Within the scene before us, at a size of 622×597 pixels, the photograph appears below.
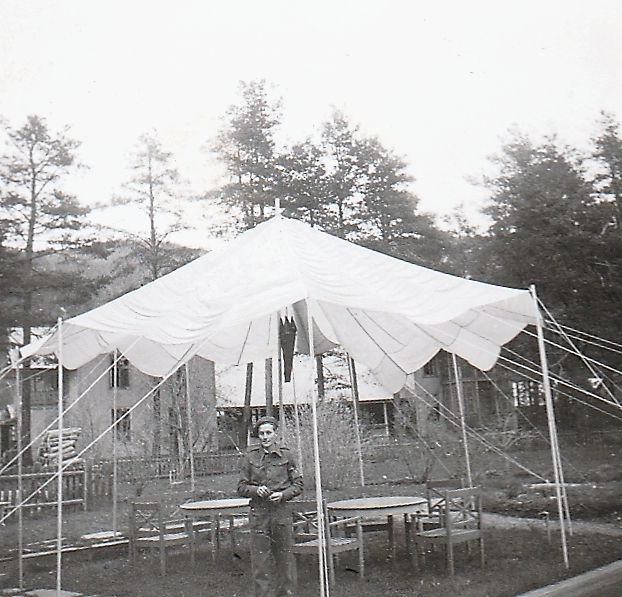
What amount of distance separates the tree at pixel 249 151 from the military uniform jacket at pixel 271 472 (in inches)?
636

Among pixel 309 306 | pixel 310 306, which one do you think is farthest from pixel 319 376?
pixel 309 306

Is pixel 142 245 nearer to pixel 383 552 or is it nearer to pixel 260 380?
pixel 260 380

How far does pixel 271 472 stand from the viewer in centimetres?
612

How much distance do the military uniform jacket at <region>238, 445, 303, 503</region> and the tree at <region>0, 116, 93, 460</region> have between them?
46.3 feet

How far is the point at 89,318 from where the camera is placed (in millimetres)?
6957

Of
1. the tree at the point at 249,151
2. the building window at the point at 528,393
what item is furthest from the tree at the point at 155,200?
the building window at the point at 528,393

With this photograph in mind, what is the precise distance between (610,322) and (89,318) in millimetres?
13302

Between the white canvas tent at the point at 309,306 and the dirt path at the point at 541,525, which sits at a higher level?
the white canvas tent at the point at 309,306

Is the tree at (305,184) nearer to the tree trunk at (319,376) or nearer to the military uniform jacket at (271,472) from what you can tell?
the tree trunk at (319,376)

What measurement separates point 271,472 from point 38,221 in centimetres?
1568

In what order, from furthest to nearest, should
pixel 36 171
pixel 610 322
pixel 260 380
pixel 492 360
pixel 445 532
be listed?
pixel 260 380, pixel 36 171, pixel 610 322, pixel 492 360, pixel 445 532

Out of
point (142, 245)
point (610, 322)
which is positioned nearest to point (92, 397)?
point (142, 245)

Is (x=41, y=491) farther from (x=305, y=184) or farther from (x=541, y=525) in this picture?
(x=305, y=184)

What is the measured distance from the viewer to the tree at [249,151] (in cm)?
2205
